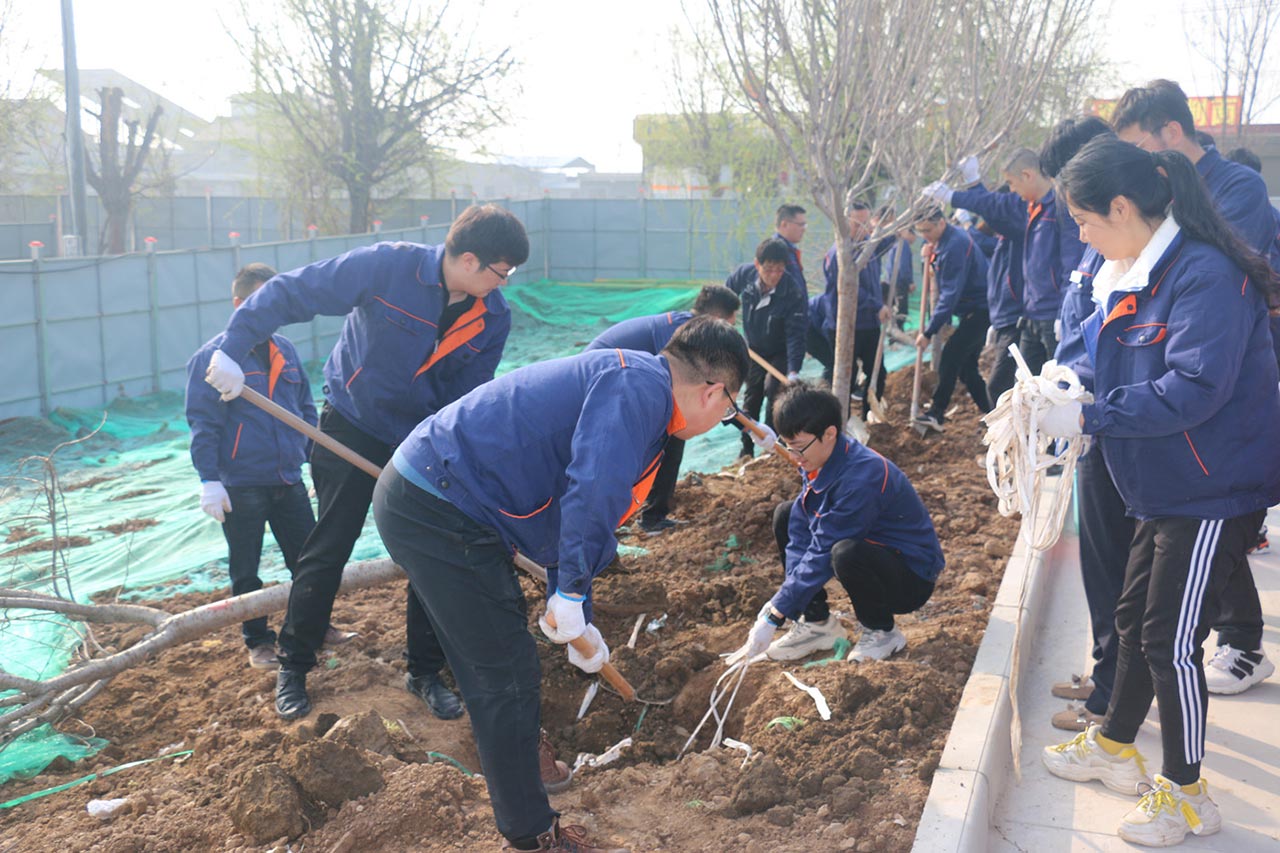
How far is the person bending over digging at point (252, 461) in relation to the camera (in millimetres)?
4492

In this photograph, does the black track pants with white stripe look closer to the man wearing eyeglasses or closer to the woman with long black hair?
the woman with long black hair

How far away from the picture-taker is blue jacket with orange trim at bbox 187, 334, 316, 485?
14.8ft

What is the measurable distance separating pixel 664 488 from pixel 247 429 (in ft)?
8.55

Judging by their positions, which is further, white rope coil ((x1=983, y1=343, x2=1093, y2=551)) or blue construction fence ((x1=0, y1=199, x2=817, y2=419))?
blue construction fence ((x1=0, y1=199, x2=817, y2=419))

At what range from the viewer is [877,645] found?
13.6 ft

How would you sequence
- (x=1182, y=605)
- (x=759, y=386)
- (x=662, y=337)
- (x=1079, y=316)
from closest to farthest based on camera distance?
(x=1182, y=605), (x=1079, y=316), (x=662, y=337), (x=759, y=386)

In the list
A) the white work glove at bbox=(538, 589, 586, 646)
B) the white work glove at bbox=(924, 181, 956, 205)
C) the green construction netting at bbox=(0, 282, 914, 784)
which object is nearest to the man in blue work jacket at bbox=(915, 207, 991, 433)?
the green construction netting at bbox=(0, 282, 914, 784)

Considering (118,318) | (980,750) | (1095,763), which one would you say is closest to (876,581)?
(980,750)

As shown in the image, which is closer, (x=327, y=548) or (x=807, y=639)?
(x=327, y=548)

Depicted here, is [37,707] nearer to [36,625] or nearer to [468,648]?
[36,625]

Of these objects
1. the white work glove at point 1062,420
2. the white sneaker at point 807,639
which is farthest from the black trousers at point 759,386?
the white work glove at point 1062,420

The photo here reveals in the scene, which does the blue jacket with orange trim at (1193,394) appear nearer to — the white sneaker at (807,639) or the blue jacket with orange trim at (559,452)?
the blue jacket with orange trim at (559,452)

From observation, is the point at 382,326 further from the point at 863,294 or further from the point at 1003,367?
the point at 863,294

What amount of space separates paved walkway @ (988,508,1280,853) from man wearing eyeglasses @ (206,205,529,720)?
2.03 metres
